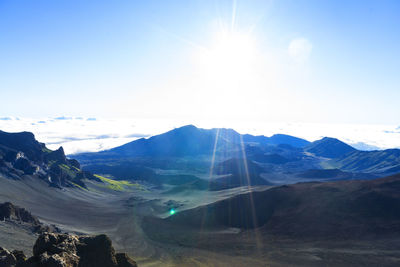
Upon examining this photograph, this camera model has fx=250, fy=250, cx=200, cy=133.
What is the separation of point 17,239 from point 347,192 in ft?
345

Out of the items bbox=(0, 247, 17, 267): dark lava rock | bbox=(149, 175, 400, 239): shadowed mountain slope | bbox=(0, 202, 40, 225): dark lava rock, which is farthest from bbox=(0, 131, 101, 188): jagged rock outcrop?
bbox=(0, 247, 17, 267): dark lava rock

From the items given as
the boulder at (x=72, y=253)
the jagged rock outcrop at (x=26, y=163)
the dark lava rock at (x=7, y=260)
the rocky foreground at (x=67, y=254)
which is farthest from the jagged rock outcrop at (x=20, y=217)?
the jagged rock outcrop at (x=26, y=163)

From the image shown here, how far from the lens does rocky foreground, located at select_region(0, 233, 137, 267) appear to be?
23.5 metres

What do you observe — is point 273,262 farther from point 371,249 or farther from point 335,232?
point 335,232

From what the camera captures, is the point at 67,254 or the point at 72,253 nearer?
the point at 67,254

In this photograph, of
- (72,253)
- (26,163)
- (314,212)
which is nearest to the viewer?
(72,253)

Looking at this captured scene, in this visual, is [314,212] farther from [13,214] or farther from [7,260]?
[13,214]

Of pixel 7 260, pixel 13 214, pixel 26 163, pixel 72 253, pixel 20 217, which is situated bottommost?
pixel 20 217

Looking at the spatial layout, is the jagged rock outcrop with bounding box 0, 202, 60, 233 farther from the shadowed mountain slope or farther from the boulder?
the boulder

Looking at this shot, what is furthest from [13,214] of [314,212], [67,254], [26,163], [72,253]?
[314,212]

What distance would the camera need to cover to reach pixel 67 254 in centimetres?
2561

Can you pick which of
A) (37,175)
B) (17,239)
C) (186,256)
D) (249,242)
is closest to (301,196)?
(249,242)

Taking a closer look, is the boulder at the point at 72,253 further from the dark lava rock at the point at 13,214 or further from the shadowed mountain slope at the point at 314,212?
the dark lava rock at the point at 13,214

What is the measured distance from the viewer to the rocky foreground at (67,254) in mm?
23469
